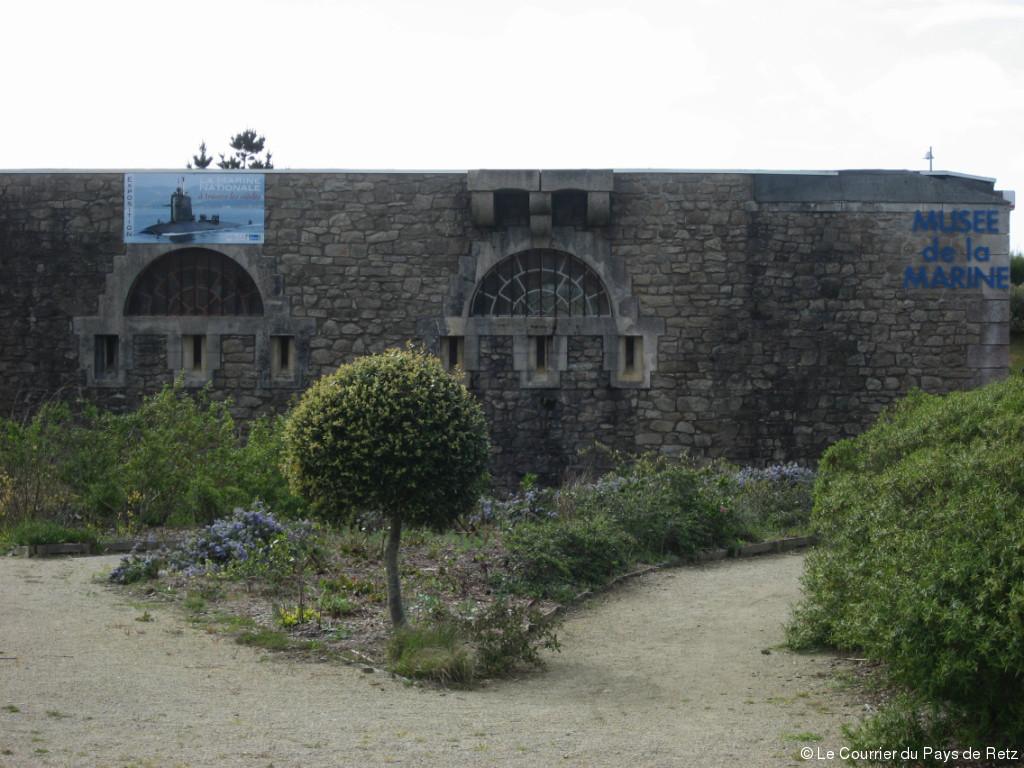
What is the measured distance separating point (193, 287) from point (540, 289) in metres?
4.88

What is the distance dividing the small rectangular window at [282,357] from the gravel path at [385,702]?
735 cm

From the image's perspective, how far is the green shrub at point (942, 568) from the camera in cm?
439

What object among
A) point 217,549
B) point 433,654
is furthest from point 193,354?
point 433,654

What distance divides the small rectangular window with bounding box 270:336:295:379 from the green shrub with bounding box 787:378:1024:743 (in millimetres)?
9307

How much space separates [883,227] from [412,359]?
9837mm

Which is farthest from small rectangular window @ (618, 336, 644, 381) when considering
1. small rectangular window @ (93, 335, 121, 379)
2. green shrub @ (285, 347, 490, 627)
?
green shrub @ (285, 347, 490, 627)

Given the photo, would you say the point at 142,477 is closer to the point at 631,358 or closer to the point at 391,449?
the point at 391,449

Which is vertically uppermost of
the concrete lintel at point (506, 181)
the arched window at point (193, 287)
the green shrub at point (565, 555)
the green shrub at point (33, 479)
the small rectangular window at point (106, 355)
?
the concrete lintel at point (506, 181)

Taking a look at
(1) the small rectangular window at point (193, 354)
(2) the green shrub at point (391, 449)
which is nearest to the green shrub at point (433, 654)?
(2) the green shrub at point (391, 449)

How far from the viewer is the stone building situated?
586 inches

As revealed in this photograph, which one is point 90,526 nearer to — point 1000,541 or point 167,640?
point 167,640

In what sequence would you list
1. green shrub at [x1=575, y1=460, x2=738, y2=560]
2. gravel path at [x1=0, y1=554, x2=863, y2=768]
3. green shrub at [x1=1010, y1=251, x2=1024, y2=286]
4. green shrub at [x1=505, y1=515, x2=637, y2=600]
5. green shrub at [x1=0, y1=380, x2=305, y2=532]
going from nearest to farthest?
gravel path at [x1=0, y1=554, x2=863, y2=768], green shrub at [x1=505, y1=515, x2=637, y2=600], green shrub at [x1=575, y1=460, x2=738, y2=560], green shrub at [x1=0, y1=380, x2=305, y2=532], green shrub at [x1=1010, y1=251, x2=1024, y2=286]

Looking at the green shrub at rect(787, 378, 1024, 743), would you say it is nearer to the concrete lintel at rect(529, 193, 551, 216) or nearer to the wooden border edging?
the wooden border edging

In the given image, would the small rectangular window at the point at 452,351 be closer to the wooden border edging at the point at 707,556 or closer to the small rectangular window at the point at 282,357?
the small rectangular window at the point at 282,357
